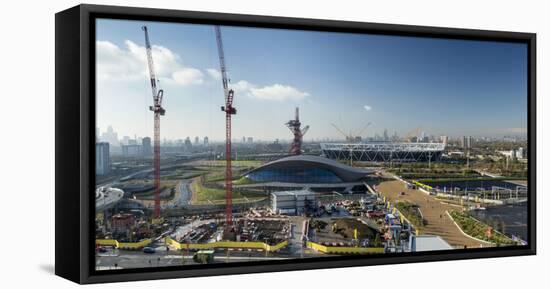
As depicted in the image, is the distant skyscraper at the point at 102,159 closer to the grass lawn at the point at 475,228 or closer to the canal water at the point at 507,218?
the grass lawn at the point at 475,228

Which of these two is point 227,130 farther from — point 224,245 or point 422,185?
point 422,185

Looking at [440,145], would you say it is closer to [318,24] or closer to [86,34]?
[318,24]

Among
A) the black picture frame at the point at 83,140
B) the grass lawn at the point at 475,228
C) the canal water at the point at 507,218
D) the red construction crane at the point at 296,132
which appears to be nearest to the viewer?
the black picture frame at the point at 83,140

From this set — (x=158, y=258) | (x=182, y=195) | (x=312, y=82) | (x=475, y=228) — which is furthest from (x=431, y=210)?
(x=158, y=258)

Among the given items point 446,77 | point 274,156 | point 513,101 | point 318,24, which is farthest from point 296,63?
point 513,101

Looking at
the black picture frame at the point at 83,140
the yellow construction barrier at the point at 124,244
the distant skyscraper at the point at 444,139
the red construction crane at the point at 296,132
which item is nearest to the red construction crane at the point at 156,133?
the yellow construction barrier at the point at 124,244

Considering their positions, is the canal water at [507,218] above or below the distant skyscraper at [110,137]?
below
